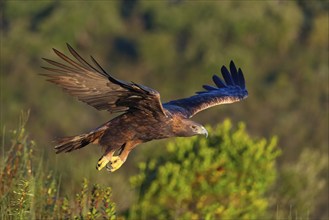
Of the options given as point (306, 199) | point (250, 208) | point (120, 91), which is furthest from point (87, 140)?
point (306, 199)

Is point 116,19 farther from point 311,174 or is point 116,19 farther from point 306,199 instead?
point 306,199

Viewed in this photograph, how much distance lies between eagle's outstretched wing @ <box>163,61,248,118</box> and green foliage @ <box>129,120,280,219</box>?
13.4 ft

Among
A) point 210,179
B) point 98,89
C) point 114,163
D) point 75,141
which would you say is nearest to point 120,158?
point 114,163

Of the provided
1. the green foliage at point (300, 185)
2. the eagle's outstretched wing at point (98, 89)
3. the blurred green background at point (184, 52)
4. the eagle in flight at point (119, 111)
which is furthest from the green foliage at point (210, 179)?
the blurred green background at point (184, 52)

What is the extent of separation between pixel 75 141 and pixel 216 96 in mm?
2309

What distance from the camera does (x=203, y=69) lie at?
5119 cm

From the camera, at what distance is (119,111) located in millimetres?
9977

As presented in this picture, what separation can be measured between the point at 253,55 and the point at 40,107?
14.7m

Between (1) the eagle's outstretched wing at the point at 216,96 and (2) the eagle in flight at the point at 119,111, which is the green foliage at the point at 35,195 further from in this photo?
(1) the eagle's outstretched wing at the point at 216,96

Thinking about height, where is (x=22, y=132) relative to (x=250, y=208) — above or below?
below

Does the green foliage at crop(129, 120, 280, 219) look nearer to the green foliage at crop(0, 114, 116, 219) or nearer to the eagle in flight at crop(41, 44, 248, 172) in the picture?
the eagle in flight at crop(41, 44, 248, 172)

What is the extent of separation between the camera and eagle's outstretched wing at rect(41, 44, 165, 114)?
30.6ft

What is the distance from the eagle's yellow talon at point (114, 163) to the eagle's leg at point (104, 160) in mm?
48

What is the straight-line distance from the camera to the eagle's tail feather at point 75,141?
1002cm
